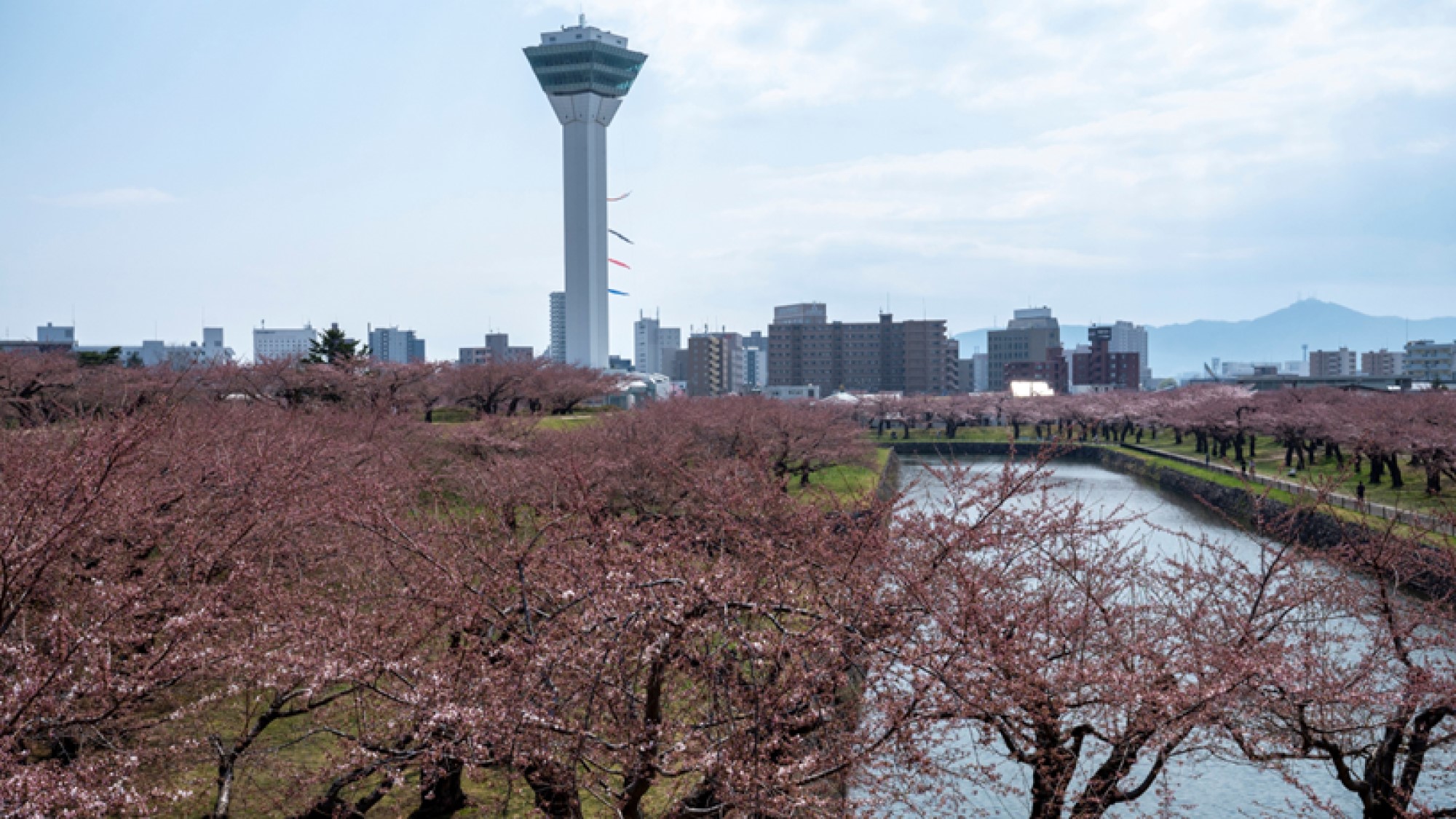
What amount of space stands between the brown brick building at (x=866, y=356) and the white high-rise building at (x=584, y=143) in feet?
108

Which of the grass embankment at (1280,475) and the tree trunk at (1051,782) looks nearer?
the tree trunk at (1051,782)

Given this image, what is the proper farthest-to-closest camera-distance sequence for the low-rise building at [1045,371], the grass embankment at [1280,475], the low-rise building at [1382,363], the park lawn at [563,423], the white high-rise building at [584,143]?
the low-rise building at [1382,363]
the low-rise building at [1045,371]
the white high-rise building at [584,143]
the park lawn at [563,423]
the grass embankment at [1280,475]

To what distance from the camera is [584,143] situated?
102812 mm

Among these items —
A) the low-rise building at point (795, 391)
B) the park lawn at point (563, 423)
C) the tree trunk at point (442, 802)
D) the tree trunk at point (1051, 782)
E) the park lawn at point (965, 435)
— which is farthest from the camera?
the low-rise building at point (795, 391)

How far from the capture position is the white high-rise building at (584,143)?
337ft

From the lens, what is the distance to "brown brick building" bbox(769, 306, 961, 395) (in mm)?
126125

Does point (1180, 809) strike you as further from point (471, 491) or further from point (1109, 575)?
point (471, 491)

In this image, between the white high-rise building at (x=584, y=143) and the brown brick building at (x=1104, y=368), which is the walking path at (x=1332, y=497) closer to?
the white high-rise building at (x=584, y=143)

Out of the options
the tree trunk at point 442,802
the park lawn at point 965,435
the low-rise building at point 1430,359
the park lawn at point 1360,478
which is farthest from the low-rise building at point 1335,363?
the tree trunk at point 442,802

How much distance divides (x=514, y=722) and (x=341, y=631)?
9.05 ft

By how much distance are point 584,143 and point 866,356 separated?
47927mm

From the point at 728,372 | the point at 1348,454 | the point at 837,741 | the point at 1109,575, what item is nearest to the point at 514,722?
the point at 837,741

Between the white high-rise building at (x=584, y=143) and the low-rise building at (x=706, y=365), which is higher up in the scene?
the white high-rise building at (x=584, y=143)

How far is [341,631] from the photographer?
781 centimetres
